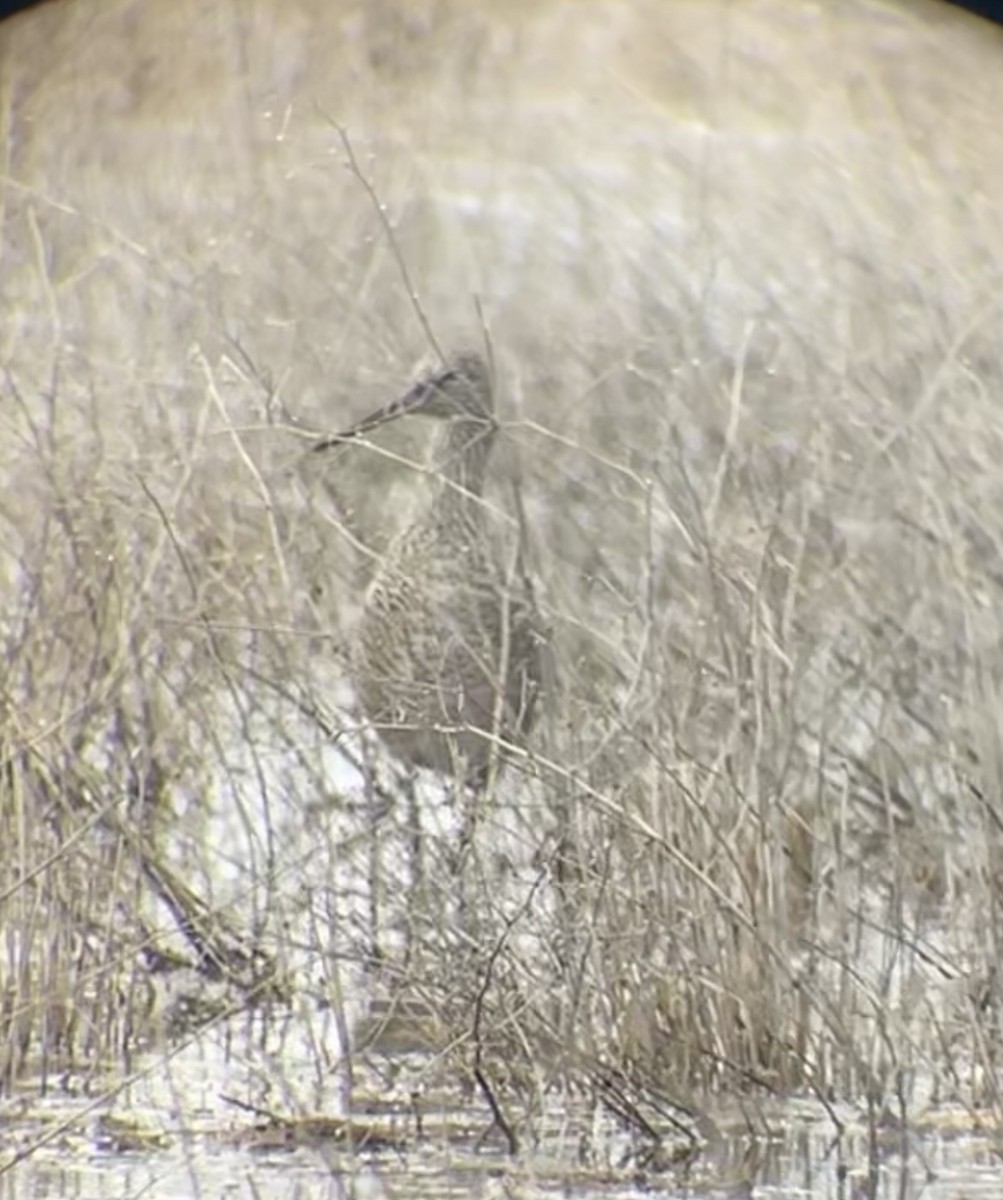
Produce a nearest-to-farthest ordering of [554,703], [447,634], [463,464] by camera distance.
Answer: [554,703] < [447,634] < [463,464]

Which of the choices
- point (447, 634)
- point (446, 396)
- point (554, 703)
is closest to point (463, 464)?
point (446, 396)

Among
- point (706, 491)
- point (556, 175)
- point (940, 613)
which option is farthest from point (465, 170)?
point (940, 613)

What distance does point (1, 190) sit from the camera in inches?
300

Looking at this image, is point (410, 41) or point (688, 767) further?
point (410, 41)

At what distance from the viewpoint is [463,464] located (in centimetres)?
557

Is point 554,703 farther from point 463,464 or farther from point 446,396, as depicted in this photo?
point 446,396

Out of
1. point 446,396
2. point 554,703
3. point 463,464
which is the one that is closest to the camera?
point 554,703

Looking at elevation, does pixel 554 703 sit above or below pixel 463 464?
below

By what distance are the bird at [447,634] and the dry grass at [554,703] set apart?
0.08 metres

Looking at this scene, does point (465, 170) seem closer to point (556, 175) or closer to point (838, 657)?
point (556, 175)

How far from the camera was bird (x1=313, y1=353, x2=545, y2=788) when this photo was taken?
475 centimetres

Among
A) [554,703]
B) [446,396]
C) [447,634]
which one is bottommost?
[554,703]

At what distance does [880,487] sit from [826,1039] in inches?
55.7

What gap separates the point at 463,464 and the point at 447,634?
714mm
